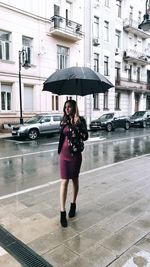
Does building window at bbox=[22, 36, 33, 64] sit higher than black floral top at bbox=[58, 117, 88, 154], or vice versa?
building window at bbox=[22, 36, 33, 64]

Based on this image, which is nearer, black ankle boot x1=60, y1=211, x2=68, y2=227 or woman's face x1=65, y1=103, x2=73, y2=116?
black ankle boot x1=60, y1=211, x2=68, y2=227

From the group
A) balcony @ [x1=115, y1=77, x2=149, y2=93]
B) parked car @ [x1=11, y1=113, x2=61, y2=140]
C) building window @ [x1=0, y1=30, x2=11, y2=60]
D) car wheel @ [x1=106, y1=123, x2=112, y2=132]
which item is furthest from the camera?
balcony @ [x1=115, y1=77, x2=149, y2=93]

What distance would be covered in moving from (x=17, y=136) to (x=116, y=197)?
35.0 feet

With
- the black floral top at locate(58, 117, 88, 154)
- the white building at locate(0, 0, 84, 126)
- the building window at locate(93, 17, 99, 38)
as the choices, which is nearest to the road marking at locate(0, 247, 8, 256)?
the black floral top at locate(58, 117, 88, 154)

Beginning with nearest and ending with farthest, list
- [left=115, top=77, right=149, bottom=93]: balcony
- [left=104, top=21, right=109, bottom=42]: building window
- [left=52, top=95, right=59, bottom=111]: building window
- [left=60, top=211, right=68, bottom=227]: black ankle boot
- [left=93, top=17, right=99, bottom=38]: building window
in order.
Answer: [left=60, top=211, right=68, bottom=227]: black ankle boot < [left=52, top=95, right=59, bottom=111]: building window < [left=93, top=17, right=99, bottom=38]: building window < [left=104, top=21, right=109, bottom=42]: building window < [left=115, top=77, right=149, bottom=93]: balcony

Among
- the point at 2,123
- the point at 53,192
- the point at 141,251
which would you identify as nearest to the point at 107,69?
the point at 2,123

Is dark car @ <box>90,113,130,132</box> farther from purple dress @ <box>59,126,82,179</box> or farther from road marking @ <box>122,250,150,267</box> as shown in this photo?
road marking @ <box>122,250,150,267</box>

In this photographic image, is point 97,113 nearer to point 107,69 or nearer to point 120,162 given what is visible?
point 107,69

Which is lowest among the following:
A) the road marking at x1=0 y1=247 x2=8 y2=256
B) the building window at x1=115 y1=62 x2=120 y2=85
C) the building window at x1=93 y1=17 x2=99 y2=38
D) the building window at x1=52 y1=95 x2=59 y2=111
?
the road marking at x1=0 y1=247 x2=8 y2=256

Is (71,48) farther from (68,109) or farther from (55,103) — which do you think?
(68,109)

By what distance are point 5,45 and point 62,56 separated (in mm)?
5524

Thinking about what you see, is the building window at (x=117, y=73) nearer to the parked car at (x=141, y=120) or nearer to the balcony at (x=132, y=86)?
the balcony at (x=132, y=86)

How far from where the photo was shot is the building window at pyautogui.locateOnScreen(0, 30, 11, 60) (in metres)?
17.5

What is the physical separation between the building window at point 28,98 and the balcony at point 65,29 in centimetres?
501
